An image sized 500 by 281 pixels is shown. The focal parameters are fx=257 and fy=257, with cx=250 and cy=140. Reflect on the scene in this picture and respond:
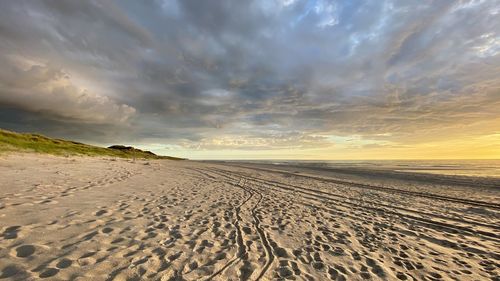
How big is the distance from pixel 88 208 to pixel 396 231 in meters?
11.9

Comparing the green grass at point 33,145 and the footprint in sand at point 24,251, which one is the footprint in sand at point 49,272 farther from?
the green grass at point 33,145

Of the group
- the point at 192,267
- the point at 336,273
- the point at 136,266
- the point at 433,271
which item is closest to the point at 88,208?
the point at 136,266

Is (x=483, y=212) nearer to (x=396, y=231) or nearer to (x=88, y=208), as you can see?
(x=396, y=231)

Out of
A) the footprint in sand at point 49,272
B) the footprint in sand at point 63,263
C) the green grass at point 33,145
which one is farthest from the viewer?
the green grass at point 33,145

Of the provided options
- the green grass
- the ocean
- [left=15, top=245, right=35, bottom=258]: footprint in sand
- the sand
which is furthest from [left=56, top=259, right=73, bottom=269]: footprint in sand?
the ocean

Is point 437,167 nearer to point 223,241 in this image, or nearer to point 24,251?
point 223,241

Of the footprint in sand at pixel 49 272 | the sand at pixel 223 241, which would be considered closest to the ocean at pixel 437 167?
the sand at pixel 223 241

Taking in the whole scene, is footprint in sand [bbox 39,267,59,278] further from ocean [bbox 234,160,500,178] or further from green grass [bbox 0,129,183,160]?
ocean [bbox 234,160,500,178]

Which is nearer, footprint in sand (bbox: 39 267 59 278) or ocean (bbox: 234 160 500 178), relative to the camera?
footprint in sand (bbox: 39 267 59 278)

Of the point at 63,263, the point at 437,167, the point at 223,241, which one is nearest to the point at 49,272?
the point at 63,263

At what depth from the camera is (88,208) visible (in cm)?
998

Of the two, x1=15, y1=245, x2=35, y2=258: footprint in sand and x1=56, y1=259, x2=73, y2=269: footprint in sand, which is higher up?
x1=15, y1=245, x2=35, y2=258: footprint in sand

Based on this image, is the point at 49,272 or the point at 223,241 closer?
the point at 49,272

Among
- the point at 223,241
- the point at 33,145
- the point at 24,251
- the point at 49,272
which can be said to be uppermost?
the point at 33,145
